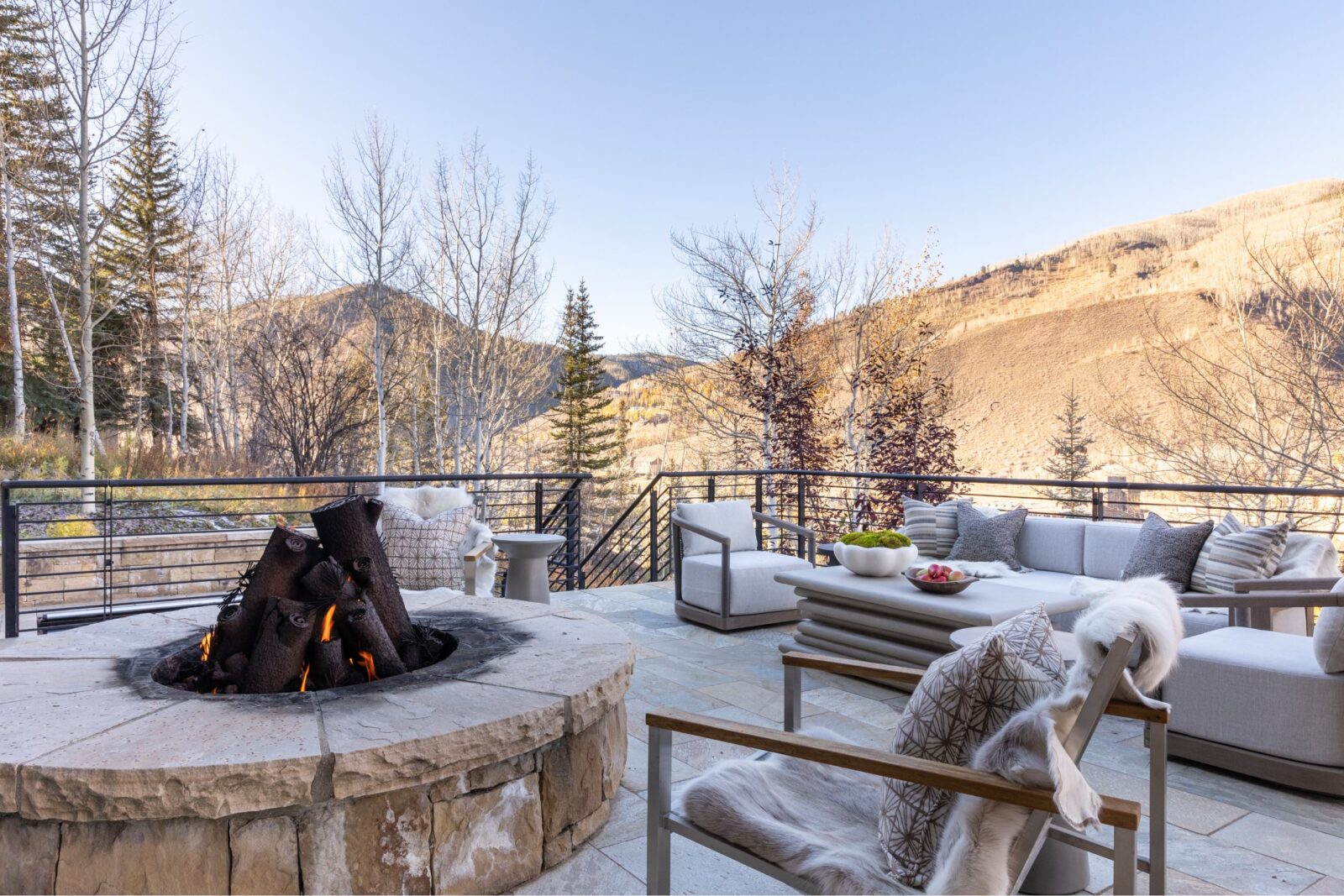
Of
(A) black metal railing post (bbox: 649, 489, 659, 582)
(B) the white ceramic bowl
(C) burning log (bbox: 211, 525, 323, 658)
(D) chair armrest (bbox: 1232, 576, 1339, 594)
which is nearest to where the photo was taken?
(C) burning log (bbox: 211, 525, 323, 658)

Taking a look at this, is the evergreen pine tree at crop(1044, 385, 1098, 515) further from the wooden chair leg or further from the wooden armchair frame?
the wooden chair leg

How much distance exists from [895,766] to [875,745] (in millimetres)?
1632

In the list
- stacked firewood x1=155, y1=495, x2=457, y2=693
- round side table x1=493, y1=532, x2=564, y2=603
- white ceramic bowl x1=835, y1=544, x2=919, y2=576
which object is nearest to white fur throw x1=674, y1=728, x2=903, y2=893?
stacked firewood x1=155, y1=495, x2=457, y2=693

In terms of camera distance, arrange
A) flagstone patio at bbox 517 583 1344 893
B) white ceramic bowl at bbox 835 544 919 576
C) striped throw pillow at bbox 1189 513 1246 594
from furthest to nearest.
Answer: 1. white ceramic bowl at bbox 835 544 919 576
2. striped throw pillow at bbox 1189 513 1246 594
3. flagstone patio at bbox 517 583 1344 893

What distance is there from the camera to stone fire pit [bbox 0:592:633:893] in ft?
4.70

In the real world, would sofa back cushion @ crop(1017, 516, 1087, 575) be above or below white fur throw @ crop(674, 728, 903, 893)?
above

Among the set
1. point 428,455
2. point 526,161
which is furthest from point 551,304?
point 428,455

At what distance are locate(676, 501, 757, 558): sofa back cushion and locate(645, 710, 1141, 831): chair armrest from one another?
3.11 m

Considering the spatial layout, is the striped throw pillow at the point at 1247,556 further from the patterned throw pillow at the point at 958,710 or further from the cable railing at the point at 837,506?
the patterned throw pillow at the point at 958,710

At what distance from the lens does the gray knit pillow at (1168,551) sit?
3.55 metres

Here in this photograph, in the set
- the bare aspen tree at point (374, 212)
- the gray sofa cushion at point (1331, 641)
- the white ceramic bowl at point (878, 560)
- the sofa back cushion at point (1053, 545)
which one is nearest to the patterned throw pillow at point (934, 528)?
the sofa back cushion at point (1053, 545)

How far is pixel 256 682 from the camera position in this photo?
1.95m

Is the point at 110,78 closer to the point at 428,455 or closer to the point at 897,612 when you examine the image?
the point at 428,455

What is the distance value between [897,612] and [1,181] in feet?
32.5
